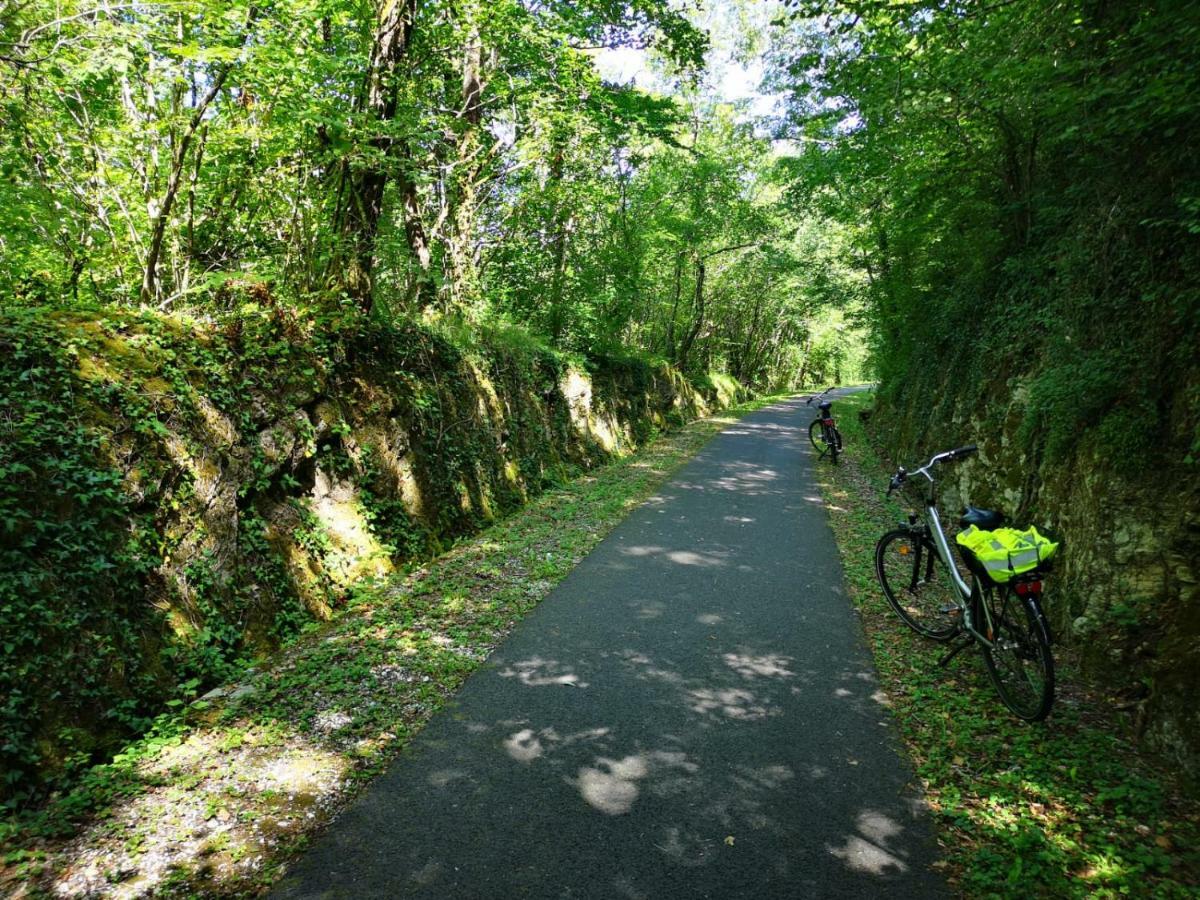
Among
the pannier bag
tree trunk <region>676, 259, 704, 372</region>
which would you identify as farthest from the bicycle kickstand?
tree trunk <region>676, 259, 704, 372</region>

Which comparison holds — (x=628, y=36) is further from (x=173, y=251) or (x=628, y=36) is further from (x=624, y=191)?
(x=173, y=251)

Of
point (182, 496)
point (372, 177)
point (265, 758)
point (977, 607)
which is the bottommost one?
point (265, 758)

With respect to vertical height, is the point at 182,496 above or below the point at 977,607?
above

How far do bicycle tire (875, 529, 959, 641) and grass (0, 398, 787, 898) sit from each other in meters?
3.31

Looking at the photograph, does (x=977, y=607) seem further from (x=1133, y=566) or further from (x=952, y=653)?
(x=1133, y=566)

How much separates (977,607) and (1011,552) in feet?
2.62

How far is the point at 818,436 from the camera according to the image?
16016 mm

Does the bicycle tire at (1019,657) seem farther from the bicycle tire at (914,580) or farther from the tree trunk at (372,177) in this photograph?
the tree trunk at (372,177)

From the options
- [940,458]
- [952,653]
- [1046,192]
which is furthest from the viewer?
[1046,192]

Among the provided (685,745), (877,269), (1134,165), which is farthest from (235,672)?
(877,269)

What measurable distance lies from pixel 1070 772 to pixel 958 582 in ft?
5.10

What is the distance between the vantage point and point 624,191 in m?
17.1

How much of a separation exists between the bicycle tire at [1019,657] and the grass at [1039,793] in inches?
4.8

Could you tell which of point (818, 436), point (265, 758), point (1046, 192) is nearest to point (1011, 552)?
point (265, 758)
